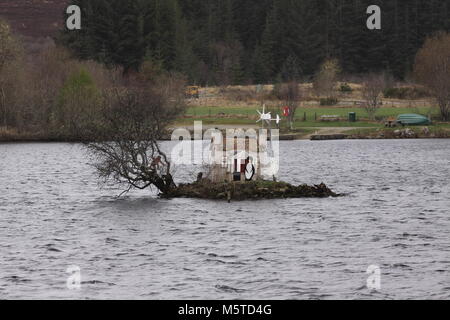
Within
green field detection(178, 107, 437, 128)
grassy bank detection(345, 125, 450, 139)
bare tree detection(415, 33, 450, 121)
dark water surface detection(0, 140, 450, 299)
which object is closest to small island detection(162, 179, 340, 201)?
dark water surface detection(0, 140, 450, 299)

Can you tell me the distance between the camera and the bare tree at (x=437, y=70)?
136 meters

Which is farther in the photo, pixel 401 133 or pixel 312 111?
pixel 312 111

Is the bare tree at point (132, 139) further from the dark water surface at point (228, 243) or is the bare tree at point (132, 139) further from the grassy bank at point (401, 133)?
the grassy bank at point (401, 133)

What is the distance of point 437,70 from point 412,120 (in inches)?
600

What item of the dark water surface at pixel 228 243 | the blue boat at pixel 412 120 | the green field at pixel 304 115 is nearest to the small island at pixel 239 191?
the dark water surface at pixel 228 243

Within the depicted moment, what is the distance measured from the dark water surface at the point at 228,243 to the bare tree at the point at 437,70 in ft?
189

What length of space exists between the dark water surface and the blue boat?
49613 mm

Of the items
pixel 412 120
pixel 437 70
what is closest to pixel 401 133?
pixel 412 120

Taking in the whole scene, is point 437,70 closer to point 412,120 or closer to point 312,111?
point 412,120

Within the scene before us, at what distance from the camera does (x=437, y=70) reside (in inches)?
5571
